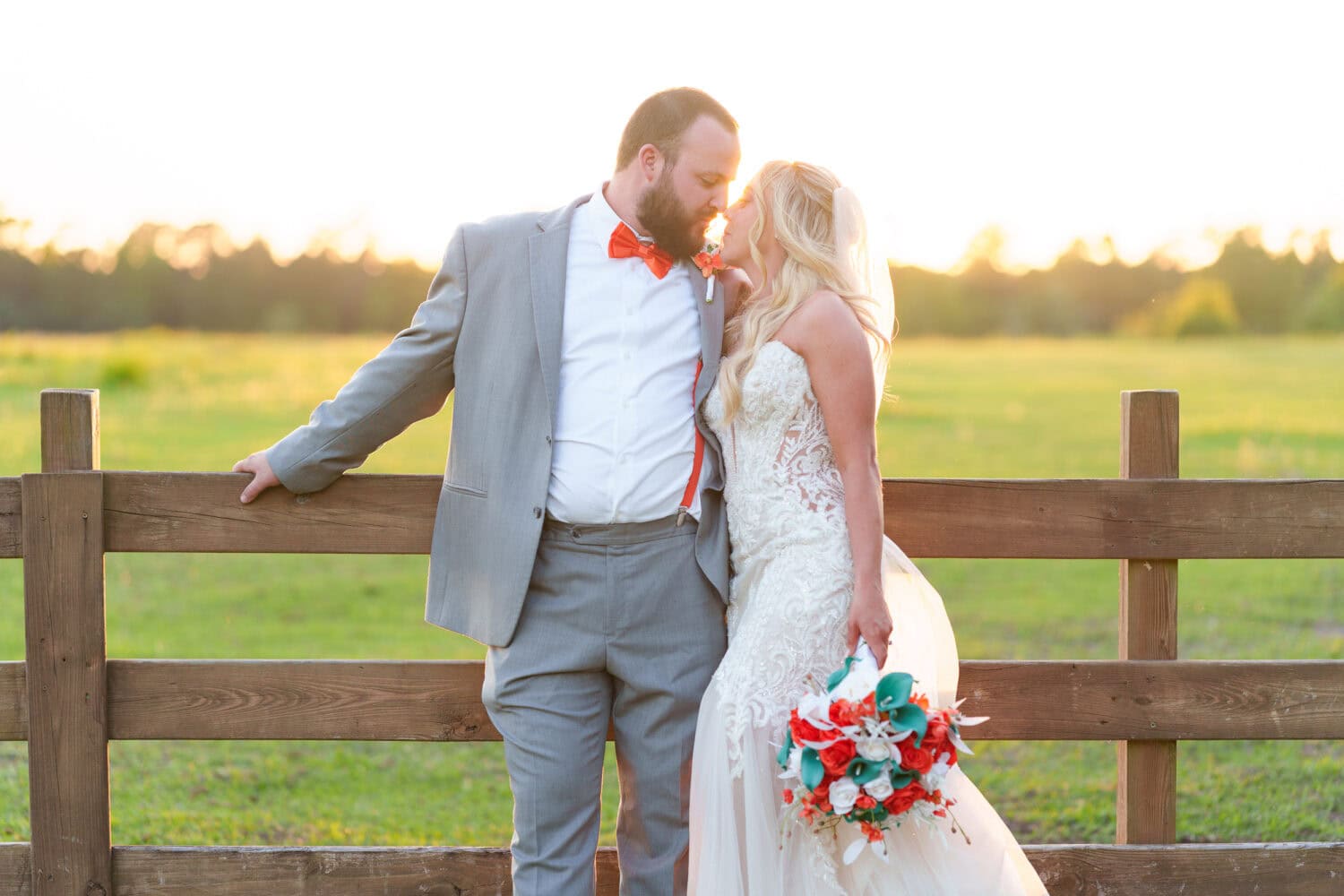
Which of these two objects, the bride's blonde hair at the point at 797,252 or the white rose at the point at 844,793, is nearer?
the white rose at the point at 844,793

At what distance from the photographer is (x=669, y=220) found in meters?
3.40

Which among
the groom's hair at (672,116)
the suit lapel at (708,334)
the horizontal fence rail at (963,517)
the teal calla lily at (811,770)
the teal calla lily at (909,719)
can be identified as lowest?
the teal calla lily at (811,770)

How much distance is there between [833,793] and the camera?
2871mm

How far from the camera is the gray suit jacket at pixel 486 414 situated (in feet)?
10.7

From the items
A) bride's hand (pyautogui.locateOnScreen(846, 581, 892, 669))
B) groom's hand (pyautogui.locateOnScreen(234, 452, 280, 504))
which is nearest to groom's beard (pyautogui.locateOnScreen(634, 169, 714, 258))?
bride's hand (pyautogui.locateOnScreen(846, 581, 892, 669))

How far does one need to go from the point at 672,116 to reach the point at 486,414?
911 millimetres

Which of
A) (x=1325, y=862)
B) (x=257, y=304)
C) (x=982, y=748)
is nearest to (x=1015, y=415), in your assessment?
(x=982, y=748)

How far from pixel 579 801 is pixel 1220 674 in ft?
5.88

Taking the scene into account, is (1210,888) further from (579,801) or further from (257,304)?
(257,304)

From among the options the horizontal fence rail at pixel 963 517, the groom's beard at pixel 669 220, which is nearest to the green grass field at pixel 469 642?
the horizontal fence rail at pixel 963 517

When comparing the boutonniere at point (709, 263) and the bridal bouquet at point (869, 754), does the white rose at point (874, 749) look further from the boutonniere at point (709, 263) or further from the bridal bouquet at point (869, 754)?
the boutonniere at point (709, 263)

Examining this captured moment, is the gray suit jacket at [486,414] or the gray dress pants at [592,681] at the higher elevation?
the gray suit jacket at [486,414]

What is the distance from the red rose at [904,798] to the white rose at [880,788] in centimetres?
2

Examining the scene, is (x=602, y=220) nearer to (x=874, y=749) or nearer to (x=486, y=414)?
(x=486, y=414)
